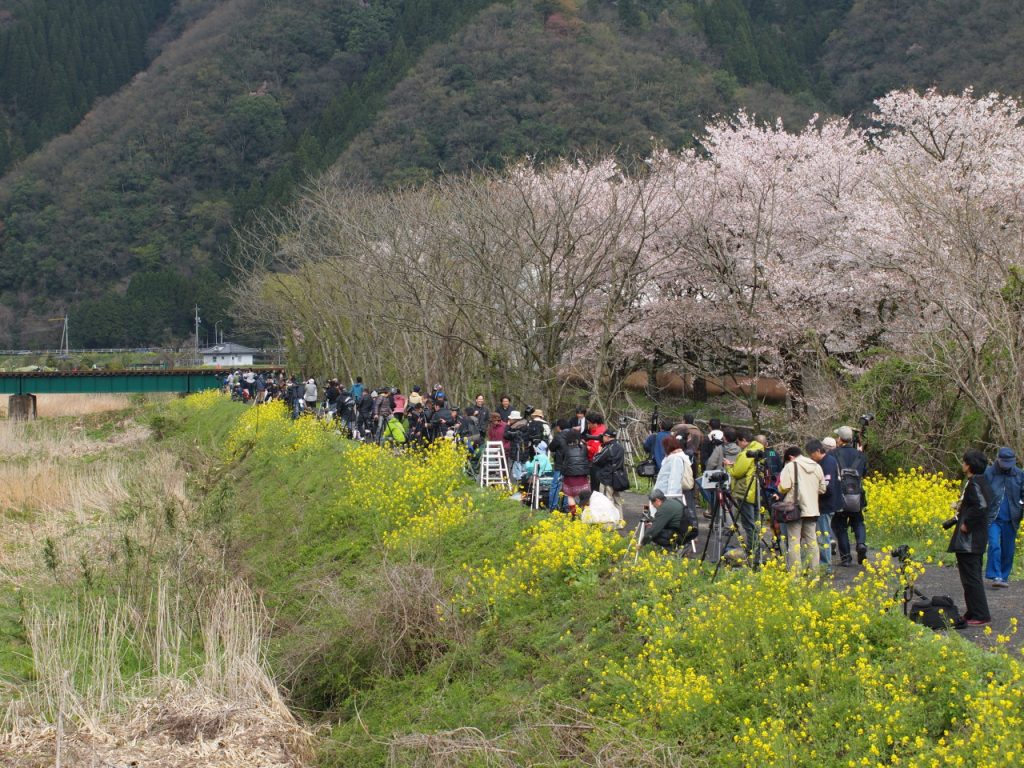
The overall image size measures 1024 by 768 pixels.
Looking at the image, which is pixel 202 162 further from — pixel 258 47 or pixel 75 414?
pixel 75 414

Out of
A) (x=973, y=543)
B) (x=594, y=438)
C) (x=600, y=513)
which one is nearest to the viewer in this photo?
(x=973, y=543)

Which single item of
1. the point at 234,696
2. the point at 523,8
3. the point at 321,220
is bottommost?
the point at 234,696

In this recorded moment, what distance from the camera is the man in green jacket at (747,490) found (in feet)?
31.8

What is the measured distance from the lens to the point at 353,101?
3187 inches

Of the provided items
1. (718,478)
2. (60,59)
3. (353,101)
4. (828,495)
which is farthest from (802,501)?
(60,59)

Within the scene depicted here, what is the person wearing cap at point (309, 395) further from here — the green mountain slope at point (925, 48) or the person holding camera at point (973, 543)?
the green mountain slope at point (925, 48)

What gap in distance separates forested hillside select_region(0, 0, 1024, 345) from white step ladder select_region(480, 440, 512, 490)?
3056 centimetres

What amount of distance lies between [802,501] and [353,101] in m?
76.5

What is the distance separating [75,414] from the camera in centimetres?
4603

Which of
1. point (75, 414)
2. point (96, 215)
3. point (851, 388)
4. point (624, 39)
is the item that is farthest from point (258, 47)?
point (851, 388)

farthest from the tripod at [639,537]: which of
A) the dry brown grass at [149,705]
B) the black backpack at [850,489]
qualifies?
the dry brown grass at [149,705]

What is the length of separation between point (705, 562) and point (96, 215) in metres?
76.6

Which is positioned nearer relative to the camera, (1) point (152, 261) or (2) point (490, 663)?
(2) point (490, 663)

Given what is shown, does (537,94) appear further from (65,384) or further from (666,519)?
(666,519)
